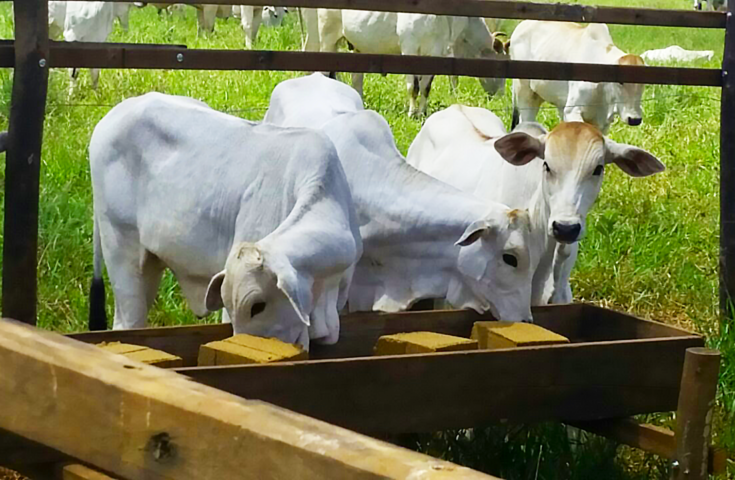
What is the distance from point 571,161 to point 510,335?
57.0 inches

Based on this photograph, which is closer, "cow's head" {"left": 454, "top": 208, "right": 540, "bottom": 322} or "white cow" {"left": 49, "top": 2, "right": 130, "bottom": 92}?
"cow's head" {"left": 454, "top": 208, "right": 540, "bottom": 322}

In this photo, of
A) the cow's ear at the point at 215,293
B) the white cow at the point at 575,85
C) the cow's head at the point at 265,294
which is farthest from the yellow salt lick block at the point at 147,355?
the white cow at the point at 575,85

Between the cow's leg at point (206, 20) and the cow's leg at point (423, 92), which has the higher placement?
the cow's leg at point (206, 20)

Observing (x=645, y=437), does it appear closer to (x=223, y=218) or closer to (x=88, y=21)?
(x=223, y=218)

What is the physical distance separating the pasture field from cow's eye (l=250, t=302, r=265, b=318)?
767 millimetres

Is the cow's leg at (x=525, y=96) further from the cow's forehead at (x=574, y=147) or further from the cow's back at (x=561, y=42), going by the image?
the cow's forehead at (x=574, y=147)

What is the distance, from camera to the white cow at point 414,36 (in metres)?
11.9

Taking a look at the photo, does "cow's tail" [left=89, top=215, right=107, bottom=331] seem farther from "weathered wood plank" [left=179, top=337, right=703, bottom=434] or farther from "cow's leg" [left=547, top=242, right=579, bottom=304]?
"weathered wood plank" [left=179, top=337, right=703, bottom=434]

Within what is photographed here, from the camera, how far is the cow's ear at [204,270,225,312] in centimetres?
394

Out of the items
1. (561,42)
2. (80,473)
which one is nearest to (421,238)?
(80,473)

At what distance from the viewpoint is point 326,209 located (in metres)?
4.21

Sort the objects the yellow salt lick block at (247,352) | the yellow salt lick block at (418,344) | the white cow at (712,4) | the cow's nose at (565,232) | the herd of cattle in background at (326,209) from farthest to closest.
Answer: the white cow at (712,4) < the cow's nose at (565,232) < the herd of cattle in background at (326,209) < the yellow salt lick block at (418,344) < the yellow salt lick block at (247,352)

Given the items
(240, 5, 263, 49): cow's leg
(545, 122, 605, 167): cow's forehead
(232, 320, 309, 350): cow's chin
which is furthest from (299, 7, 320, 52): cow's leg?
(232, 320, 309, 350): cow's chin

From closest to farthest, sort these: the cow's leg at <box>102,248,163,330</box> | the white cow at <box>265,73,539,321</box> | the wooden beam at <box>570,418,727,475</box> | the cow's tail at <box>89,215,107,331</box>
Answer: the wooden beam at <box>570,418,727,475</box>
the white cow at <box>265,73,539,321</box>
the cow's leg at <box>102,248,163,330</box>
the cow's tail at <box>89,215,107,331</box>
